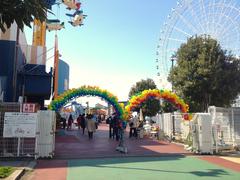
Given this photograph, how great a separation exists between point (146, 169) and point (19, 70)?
1716cm

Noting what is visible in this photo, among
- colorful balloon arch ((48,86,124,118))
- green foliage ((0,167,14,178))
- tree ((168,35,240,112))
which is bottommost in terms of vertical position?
green foliage ((0,167,14,178))

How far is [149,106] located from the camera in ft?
142

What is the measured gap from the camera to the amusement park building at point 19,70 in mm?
23703

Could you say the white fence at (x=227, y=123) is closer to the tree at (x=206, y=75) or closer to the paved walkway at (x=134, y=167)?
the paved walkway at (x=134, y=167)

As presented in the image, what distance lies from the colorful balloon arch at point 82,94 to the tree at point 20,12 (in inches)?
556

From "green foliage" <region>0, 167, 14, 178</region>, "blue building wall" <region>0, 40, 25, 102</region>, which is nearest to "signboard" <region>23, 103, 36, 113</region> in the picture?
"green foliage" <region>0, 167, 14, 178</region>

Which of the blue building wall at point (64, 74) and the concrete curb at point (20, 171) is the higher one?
the blue building wall at point (64, 74)

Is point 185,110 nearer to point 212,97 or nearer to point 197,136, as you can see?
point 212,97

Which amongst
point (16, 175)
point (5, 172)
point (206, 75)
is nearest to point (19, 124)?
point (5, 172)

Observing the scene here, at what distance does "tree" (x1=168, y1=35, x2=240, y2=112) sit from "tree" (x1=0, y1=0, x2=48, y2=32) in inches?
736

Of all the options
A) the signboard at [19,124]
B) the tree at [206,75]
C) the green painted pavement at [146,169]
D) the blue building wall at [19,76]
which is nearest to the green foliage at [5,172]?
the green painted pavement at [146,169]

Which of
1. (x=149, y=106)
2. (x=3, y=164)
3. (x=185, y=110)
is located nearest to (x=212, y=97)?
(x=185, y=110)

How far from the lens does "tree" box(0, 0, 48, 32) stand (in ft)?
17.6

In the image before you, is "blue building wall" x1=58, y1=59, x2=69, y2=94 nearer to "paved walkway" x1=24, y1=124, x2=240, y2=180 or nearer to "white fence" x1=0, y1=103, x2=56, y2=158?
"paved walkway" x1=24, y1=124, x2=240, y2=180
